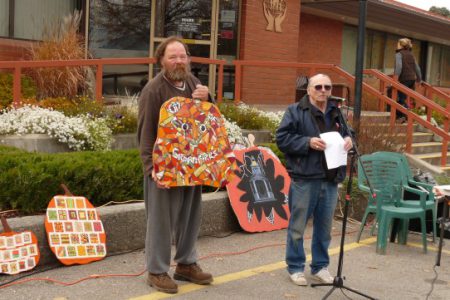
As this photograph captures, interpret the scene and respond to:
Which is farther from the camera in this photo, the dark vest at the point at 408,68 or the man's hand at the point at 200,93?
the dark vest at the point at 408,68

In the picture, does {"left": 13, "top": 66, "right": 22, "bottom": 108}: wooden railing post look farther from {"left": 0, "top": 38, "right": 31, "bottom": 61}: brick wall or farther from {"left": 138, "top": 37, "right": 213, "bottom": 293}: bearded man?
{"left": 0, "top": 38, "right": 31, "bottom": 61}: brick wall

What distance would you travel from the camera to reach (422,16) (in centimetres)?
2127

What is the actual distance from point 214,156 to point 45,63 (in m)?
4.03

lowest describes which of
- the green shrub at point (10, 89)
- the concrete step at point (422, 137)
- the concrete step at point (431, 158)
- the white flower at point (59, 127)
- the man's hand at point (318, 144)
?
the concrete step at point (431, 158)

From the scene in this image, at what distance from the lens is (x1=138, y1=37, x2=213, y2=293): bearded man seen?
4684mm

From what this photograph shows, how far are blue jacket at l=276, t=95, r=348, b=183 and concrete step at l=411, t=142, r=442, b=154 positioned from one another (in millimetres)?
6455

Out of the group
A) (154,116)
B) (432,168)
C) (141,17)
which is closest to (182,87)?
(154,116)

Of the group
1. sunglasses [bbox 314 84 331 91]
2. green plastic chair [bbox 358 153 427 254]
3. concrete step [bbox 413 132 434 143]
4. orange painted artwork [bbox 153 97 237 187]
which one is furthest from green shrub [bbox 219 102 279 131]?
orange painted artwork [bbox 153 97 237 187]

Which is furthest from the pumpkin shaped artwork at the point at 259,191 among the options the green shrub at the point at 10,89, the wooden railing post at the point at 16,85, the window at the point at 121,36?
the window at the point at 121,36

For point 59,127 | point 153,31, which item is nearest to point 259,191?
point 59,127

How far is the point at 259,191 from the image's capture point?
7.32m

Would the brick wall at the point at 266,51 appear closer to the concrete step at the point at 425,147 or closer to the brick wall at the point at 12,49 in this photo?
the concrete step at the point at 425,147

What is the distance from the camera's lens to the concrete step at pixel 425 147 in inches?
445

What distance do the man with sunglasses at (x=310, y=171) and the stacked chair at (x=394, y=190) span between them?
149cm
